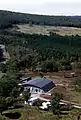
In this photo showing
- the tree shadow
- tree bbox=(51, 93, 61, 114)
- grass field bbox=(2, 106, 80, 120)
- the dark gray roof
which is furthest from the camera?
the dark gray roof

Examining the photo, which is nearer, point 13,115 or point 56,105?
point 13,115

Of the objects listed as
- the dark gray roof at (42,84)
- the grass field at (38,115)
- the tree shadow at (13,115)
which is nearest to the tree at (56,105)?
the grass field at (38,115)

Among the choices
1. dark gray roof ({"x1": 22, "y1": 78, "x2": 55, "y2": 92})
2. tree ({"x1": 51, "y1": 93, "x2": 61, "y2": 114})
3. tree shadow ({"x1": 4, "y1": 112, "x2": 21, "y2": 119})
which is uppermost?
tree ({"x1": 51, "y1": 93, "x2": 61, "y2": 114})

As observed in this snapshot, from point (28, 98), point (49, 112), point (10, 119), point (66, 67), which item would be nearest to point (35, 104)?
point (28, 98)

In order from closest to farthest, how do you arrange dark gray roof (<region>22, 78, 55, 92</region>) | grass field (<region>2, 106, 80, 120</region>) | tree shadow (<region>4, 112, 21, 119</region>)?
grass field (<region>2, 106, 80, 120</region>)
tree shadow (<region>4, 112, 21, 119</region>)
dark gray roof (<region>22, 78, 55, 92</region>)

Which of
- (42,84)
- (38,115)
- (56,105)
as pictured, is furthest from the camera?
(42,84)

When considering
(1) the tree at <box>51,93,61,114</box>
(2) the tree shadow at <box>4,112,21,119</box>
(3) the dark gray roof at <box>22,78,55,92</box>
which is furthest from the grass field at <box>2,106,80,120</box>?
(3) the dark gray roof at <box>22,78,55,92</box>

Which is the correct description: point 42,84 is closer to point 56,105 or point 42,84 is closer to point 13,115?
point 56,105

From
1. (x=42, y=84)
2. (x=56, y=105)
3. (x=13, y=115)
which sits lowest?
(x=42, y=84)

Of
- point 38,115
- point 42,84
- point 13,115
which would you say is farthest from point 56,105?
point 42,84

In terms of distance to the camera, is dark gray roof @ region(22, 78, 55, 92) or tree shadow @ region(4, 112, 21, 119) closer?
tree shadow @ region(4, 112, 21, 119)

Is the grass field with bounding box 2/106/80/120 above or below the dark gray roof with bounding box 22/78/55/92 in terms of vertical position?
above

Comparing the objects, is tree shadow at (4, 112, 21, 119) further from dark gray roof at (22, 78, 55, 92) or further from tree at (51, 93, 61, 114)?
dark gray roof at (22, 78, 55, 92)
